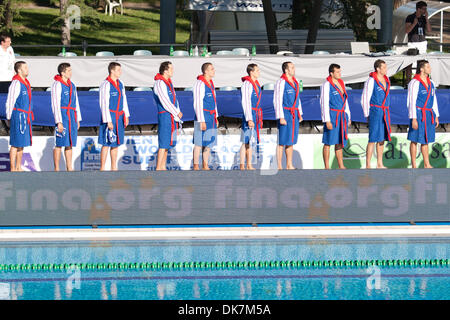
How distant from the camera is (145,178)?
12.1 metres

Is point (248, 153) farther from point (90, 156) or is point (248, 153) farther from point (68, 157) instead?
point (90, 156)

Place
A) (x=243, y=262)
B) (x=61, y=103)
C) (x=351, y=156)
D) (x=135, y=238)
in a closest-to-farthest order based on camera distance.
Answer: (x=243, y=262)
(x=135, y=238)
(x=61, y=103)
(x=351, y=156)

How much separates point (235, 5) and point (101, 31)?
35.8 ft

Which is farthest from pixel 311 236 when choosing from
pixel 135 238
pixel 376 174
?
pixel 135 238

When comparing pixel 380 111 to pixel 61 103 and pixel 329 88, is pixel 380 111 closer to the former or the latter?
pixel 329 88

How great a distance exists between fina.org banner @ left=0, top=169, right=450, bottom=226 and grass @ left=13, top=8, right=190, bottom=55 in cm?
1815

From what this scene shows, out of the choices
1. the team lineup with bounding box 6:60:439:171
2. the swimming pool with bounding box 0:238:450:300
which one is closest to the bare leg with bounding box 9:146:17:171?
the team lineup with bounding box 6:60:439:171

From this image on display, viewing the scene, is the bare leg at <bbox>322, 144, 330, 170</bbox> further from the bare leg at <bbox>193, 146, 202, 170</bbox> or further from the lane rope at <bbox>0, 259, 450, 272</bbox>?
the lane rope at <bbox>0, 259, 450, 272</bbox>

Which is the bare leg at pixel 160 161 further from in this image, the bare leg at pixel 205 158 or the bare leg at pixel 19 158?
the bare leg at pixel 19 158

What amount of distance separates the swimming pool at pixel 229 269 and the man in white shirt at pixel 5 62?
14.5 ft

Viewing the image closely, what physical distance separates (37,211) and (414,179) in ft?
15.2

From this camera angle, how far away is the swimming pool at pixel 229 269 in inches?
382

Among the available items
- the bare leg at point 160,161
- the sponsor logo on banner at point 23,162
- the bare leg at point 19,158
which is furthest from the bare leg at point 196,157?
the sponsor logo on banner at point 23,162

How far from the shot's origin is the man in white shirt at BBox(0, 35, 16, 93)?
591 inches
